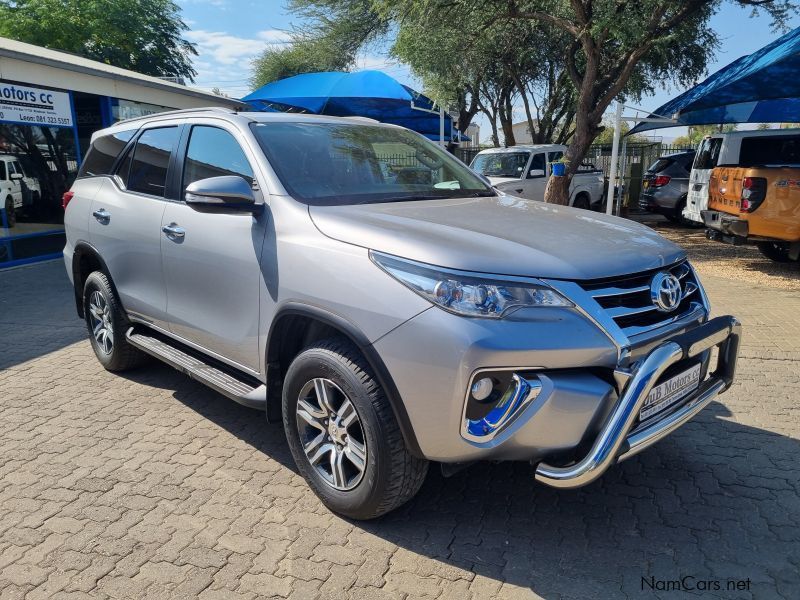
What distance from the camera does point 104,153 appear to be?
4.92 m

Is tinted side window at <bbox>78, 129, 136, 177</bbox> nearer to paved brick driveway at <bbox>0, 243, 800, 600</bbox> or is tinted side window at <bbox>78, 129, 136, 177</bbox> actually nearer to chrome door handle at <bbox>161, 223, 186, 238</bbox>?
chrome door handle at <bbox>161, 223, 186, 238</bbox>

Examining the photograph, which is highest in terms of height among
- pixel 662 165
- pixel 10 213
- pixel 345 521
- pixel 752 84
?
pixel 752 84

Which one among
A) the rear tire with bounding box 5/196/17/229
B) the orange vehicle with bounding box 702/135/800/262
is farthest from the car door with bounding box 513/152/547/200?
the rear tire with bounding box 5/196/17/229

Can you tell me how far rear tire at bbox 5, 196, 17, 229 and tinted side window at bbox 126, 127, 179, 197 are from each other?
7117 mm

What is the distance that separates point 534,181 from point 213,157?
10.9 m

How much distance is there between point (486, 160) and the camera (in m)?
14.3

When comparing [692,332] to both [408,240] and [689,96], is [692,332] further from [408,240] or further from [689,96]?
[689,96]

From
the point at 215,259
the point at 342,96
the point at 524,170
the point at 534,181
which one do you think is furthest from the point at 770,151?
the point at 342,96

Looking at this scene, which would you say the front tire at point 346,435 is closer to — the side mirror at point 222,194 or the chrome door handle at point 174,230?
the side mirror at point 222,194

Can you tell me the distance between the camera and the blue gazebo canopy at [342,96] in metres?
15.4

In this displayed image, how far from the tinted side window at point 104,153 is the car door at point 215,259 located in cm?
111

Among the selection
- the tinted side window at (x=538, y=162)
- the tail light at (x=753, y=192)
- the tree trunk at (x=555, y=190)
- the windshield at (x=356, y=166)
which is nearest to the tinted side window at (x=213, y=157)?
the windshield at (x=356, y=166)

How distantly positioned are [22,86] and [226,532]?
9877 millimetres

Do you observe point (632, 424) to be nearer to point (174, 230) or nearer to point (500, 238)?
point (500, 238)
